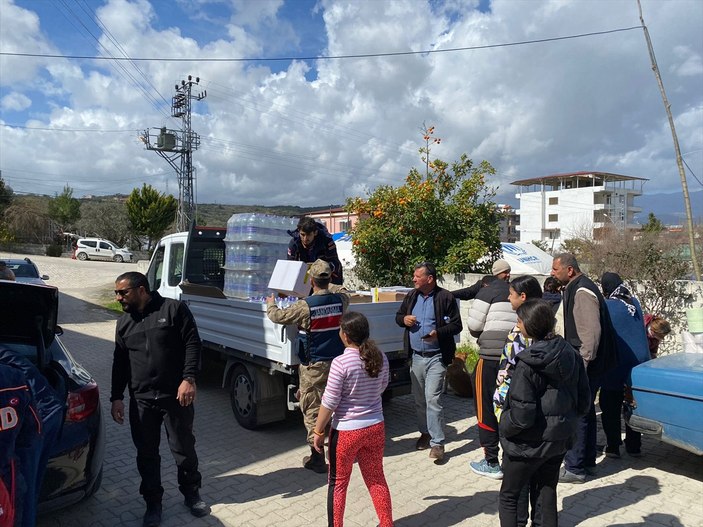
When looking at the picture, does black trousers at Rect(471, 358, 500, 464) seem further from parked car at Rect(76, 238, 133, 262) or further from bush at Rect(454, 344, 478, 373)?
parked car at Rect(76, 238, 133, 262)

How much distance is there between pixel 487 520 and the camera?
372 centimetres

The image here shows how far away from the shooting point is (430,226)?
9.38 meters

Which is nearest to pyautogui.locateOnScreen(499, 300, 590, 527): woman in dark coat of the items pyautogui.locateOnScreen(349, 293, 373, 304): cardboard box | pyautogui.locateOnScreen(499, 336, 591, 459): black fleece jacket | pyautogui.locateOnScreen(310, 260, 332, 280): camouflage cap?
pyautogui.locateOnScreen(499, 336, 591, 459): black fleece jacket

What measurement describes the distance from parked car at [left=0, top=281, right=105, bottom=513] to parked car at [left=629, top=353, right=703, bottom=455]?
Answer: 4.32 metres

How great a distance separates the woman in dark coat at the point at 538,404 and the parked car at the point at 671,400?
5.70 feet

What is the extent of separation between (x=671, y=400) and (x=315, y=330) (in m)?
2.98

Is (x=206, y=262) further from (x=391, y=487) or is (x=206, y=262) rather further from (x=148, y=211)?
(x=148, y=211)

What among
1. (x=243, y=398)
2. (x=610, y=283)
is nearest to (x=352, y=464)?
(x=243, y=398)

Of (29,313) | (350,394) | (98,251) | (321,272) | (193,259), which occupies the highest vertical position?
(98,251)

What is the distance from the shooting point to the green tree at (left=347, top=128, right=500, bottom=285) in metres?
9.28

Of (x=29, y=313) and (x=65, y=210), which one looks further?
(x=65, y=210)

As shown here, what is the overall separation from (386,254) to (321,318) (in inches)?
217

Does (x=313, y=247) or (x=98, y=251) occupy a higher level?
(x=98, y=251)

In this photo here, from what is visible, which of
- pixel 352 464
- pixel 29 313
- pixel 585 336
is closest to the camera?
pixel 352 464
